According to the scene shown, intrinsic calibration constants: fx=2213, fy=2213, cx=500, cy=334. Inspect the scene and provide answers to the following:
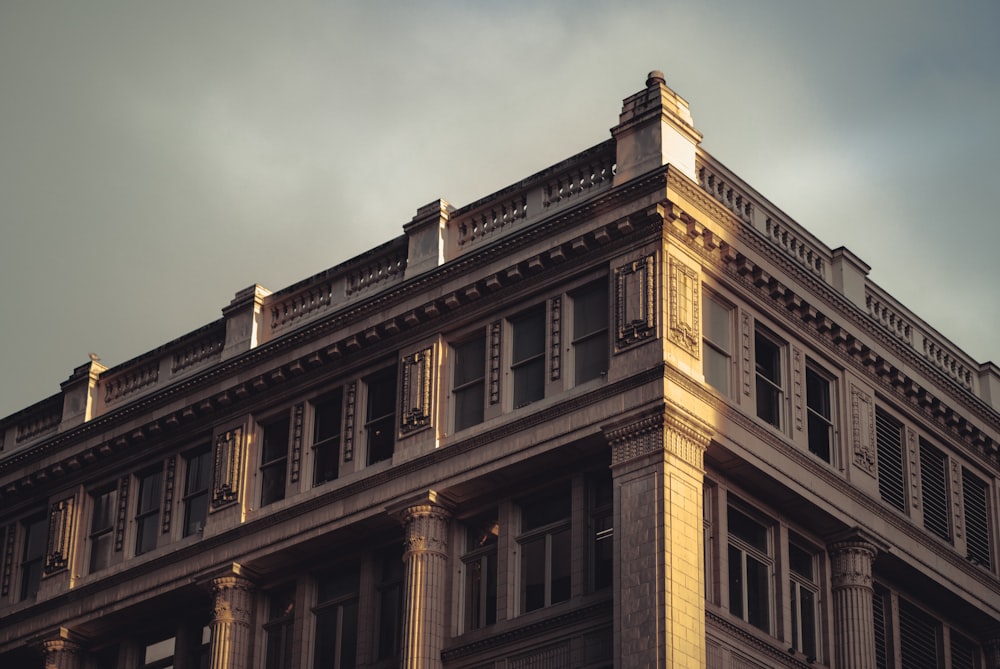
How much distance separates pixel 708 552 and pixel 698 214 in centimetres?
702

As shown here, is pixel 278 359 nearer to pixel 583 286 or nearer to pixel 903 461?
pixel 583 286

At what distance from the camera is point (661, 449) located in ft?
141

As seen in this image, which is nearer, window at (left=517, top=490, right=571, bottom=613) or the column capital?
the column capital

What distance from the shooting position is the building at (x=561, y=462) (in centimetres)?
4431

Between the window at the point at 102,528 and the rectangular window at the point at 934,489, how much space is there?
19.7 m

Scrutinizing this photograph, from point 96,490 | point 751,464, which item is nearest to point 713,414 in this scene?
point 751,464

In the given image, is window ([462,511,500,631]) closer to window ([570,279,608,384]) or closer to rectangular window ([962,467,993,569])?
window ([570,279,608,384])

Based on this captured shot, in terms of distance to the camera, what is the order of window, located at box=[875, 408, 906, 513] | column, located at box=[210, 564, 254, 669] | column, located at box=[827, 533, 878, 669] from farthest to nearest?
column, located at box=[210, 564, 254, 669], window, located at box=[875, 408, 906, 513], column, located at box=[827, 533, 878, 669]

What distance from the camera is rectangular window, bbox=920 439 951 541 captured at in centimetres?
5122

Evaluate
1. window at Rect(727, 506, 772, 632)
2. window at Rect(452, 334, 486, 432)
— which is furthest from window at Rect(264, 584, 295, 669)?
window at Rect(727, 506, 772, 632)

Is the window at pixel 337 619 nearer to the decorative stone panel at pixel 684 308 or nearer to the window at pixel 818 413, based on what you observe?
the decorative stone panel at pixel 684 308

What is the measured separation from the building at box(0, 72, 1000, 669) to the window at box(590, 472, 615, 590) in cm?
6

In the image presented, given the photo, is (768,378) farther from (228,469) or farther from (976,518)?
(228,469)

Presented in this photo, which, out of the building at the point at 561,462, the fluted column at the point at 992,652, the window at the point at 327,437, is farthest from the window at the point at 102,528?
the fluted column at the point at 992,652
